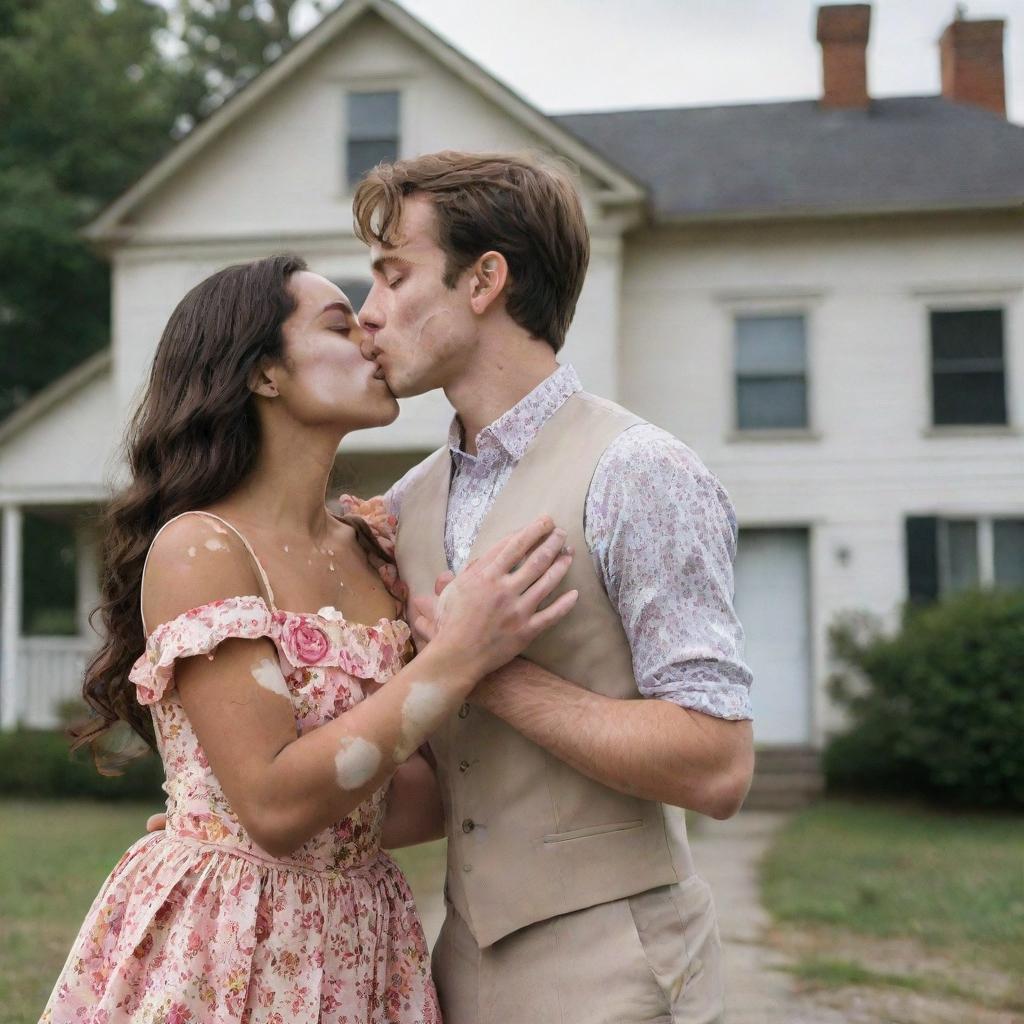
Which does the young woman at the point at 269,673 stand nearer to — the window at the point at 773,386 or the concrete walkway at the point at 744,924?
the concrete walkway at the point at 744,924

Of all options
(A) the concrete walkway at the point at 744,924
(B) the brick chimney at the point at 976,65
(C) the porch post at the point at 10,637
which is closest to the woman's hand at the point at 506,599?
(A) the concrete walkway at the point at 744,924

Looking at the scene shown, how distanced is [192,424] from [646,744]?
3.55 feet

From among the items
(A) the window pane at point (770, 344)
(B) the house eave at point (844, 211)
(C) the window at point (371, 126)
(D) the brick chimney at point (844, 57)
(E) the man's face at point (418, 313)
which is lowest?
(E) the man's face at point (418, 313)

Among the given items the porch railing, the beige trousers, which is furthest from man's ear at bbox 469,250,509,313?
the porch railing

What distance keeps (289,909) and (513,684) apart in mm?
580

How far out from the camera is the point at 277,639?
2.58m

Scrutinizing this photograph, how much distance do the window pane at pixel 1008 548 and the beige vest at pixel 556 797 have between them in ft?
49.0

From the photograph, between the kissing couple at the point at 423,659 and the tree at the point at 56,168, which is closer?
the kissing couple at the point at 423,659

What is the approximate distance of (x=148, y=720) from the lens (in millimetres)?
3234

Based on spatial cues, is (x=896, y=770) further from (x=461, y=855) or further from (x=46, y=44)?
(x=46, y=44)

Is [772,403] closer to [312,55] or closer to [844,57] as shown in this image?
[844,57]

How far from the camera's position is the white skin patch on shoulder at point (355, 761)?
7.94ft

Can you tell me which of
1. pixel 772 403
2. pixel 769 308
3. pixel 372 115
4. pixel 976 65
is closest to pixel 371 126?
pixel 372 115

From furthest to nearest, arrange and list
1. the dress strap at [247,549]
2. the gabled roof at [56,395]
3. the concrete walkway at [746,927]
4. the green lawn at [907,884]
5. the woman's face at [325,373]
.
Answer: the gabled roof at [56,395], the green lawn at [907,884], the concrete walkway at [746,927], the woman's face at [325,373], the dress strap at [247,549]
